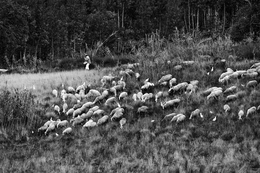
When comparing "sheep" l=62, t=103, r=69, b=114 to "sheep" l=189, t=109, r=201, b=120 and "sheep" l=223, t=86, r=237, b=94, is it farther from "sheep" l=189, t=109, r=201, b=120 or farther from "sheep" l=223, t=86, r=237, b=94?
"sheep" l=223, t=86, r=237, b=94

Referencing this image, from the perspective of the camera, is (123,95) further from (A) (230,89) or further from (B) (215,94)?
(A) (230,89)

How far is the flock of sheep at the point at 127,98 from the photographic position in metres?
7.80

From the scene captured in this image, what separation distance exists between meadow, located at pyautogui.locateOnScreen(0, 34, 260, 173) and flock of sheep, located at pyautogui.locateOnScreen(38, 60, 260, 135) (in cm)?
10

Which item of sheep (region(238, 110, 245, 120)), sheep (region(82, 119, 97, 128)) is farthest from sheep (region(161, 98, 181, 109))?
sheep (region(82, 119, 97, 128))

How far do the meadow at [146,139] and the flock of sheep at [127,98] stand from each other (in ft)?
0.32

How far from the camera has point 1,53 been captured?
3994cm

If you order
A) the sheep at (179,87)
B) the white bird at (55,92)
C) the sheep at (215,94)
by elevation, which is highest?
the sheep at (179,87)

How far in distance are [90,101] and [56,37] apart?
4397cm

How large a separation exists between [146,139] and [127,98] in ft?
8.20

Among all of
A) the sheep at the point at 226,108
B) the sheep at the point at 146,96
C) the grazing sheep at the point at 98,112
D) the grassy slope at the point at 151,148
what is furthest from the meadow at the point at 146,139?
the grazing sheep at the point at 98,112

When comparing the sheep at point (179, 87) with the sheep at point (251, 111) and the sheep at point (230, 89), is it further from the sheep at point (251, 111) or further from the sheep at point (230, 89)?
the sheep at point (251, 111)

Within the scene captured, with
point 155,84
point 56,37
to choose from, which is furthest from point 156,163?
point 56,37

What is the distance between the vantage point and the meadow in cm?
584

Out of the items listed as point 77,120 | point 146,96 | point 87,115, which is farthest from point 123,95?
point 77,120
